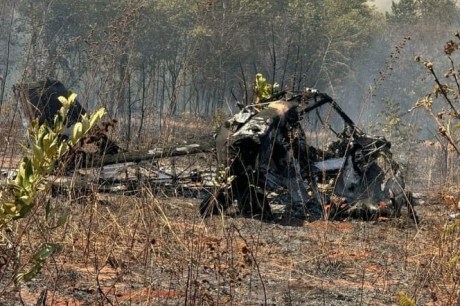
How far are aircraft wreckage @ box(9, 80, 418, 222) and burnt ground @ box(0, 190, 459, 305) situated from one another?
3.01 ft

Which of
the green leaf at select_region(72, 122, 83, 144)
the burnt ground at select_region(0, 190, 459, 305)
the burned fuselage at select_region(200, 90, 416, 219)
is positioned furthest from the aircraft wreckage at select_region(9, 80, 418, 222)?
the green leaf at select_region(72, 122, 83, 144)

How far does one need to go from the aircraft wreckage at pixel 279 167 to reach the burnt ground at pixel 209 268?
3.01 ft

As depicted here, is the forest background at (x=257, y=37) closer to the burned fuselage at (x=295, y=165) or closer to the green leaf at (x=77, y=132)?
the burned fuselage at (x=295, y=165)

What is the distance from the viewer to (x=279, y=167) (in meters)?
7.51

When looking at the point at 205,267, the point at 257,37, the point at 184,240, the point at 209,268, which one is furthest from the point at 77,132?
the point at 257,37

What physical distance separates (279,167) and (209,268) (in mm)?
3448

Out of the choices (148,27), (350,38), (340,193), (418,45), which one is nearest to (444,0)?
(418,45)

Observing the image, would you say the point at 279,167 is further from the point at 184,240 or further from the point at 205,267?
the point at 205,267

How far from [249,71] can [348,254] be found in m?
46.2

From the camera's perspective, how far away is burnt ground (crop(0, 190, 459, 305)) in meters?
3.60

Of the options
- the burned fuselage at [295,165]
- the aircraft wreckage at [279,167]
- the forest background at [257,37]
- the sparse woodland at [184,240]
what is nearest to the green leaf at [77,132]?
the sparse woodland at [184,240]

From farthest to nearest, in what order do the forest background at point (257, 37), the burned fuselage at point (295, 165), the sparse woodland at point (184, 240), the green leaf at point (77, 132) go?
the forest background at point (257, 37)
the burned fuselage at point (295, 165)
the sparse woodland at point (184, 240)
the green leaf at point (77, 132)

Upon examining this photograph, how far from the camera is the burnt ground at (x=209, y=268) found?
3596mm

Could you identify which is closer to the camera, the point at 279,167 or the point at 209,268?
the point at 209,268
